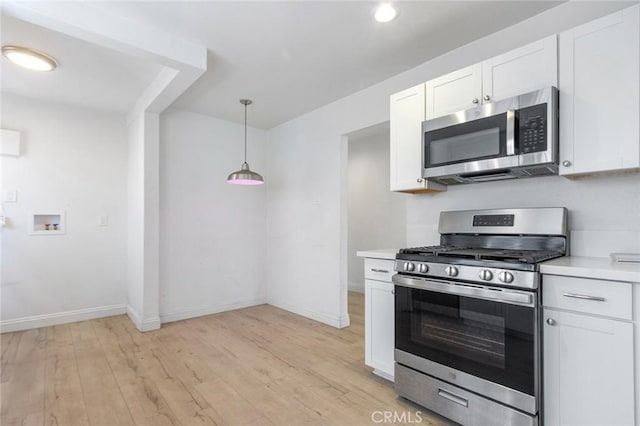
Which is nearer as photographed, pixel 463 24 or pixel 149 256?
pixel 463 24

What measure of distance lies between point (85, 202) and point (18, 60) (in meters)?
1.73

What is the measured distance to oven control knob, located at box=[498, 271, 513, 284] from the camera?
5.45 ft

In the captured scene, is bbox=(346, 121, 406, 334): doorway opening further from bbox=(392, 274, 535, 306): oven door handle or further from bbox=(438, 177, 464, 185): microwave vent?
bbox=(392, 274, 535, 306): oven door handle

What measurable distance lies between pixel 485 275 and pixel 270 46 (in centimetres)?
222

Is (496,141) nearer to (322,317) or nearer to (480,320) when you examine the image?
(480,320)

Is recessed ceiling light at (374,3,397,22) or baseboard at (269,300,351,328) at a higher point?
recessed ceiling light at (374,3,397,22)

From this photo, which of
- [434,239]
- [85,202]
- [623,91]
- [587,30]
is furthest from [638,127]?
[85,202]

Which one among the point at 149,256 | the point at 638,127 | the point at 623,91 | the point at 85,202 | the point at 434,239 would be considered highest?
the point at 623,91

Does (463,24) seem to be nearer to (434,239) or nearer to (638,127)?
(638,127)

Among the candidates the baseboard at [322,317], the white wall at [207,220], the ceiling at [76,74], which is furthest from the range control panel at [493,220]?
the white wall at [207,220]

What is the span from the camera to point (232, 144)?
4523mm

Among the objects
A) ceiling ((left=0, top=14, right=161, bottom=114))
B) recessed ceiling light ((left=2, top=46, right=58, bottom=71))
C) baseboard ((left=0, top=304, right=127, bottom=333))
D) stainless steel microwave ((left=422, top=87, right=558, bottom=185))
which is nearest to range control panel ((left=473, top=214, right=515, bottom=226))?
stainless steel microwave ((left=422, top=87, right=558, bottom=185))

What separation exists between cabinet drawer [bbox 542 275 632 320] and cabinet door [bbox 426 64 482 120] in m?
1.19

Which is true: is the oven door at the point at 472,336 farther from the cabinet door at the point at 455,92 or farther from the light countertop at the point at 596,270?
the cabinet door at the point at 455,92
